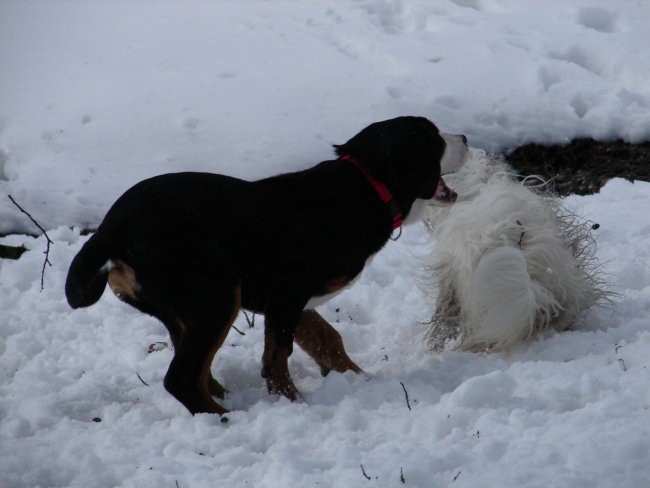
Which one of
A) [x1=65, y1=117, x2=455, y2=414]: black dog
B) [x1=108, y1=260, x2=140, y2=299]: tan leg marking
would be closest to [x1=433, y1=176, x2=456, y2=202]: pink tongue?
[x1=65, y1=117, x2=455, y2=414]: black dog

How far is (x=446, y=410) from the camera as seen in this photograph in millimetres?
3426

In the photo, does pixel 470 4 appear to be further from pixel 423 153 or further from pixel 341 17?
pixel 423 153

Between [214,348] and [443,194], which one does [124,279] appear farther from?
[443,194]

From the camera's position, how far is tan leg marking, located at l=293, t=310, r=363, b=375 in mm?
4336

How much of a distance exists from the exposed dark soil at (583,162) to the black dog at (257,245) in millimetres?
2654

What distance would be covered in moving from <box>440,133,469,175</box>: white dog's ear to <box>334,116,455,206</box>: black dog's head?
0.11 m

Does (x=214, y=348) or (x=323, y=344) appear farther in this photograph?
(x=323, y=344)

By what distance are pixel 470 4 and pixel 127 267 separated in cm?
658

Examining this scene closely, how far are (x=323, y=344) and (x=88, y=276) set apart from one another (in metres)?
1.22

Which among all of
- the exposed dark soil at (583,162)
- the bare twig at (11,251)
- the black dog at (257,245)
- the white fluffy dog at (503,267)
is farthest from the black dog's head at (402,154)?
the bare twig at (11,251)

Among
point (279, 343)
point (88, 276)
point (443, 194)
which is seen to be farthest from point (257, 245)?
point (443, 194)

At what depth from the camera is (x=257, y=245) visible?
3.98 metres

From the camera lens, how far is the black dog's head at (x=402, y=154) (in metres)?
4.24

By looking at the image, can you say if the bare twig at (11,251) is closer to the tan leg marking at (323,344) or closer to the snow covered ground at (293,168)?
the snow covered ground at (293,168)
